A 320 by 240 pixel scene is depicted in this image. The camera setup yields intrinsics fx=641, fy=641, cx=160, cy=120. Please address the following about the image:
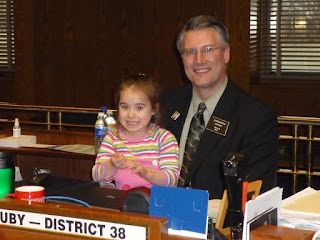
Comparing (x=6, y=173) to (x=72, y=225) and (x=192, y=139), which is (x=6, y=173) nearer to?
(x=72, y=225)

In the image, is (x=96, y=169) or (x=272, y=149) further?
(x=272, y=149)

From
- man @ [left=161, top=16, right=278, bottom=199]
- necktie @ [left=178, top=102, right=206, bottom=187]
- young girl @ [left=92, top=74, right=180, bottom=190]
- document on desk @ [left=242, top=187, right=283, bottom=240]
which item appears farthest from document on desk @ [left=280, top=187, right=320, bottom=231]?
necktie @ [left=178, top=102, right=206, bottom=187]

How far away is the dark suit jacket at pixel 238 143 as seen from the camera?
293 cm

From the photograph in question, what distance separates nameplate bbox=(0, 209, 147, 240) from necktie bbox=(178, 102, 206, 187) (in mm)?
1315

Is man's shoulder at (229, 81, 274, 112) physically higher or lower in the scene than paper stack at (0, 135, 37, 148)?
higher

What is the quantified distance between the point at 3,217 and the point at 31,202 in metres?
0.09

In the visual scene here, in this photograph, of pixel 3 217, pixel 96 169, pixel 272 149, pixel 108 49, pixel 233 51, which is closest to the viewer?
pixel 3 217

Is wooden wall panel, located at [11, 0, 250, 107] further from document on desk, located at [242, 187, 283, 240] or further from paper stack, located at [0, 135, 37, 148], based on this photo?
document on desk, located at [242, 187, 283, 240]

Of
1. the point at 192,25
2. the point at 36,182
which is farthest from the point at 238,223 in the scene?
the point at 192,25

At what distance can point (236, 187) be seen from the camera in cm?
182

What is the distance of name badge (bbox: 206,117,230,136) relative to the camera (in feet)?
9.86

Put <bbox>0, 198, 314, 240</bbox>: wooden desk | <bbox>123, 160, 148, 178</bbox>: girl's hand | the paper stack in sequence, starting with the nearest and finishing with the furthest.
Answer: <bbox>0, 198, 314, 240</bbox>: wooden desk
<bbox>123, 160, 148, 178</bbox>: girl's hand
the paper stack

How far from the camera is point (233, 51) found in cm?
636

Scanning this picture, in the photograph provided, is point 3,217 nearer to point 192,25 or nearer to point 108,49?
point 192,25
